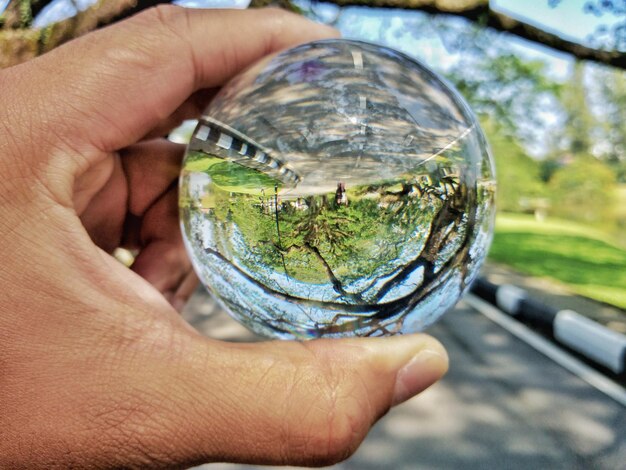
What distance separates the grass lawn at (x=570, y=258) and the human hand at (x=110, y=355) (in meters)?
6.47

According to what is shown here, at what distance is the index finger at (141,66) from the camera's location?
4.61ft

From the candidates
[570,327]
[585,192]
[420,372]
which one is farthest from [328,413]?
[585,192]

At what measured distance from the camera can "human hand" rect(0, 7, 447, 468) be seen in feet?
4.04

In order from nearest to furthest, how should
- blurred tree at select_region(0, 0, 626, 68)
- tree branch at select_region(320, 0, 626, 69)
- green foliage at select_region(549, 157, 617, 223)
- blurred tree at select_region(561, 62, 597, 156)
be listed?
blurred tree at select_region(0, 0, 626, 68) → tree branch at select_region(320, 0, 626, 69) → green foliage at select_region(549, 157, 617, 223) → blurred tree at select_region(561, 62, 597, 156)

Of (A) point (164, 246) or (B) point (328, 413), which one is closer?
(B) point (328, 413)

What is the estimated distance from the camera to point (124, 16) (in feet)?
11.5

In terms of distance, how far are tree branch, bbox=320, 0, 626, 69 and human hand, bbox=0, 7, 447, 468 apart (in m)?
3.25

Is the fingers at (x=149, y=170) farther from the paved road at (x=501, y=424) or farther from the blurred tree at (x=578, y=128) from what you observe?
the blurred tree at (x=578, y=128)

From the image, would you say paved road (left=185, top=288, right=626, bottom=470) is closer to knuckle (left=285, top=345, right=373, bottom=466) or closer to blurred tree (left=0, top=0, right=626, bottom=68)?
knuckle (left=285, top=345, right=373, bottom=466)

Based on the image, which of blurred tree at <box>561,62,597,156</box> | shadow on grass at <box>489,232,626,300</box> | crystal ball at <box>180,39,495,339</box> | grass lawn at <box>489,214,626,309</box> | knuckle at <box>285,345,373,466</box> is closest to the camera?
crystal ball at <box>180,39,495,339</box>

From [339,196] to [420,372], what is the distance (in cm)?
57

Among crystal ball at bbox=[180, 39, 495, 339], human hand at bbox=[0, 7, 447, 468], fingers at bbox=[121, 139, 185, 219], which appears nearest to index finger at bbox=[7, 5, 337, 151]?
human hand at bbox=[0, 7, 447, 468]

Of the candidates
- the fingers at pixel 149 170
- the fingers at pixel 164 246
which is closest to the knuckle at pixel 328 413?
the fingers at pixel 164 246

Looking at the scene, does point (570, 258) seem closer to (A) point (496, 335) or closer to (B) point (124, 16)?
(A) point (496, 335)
